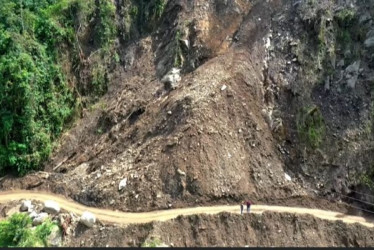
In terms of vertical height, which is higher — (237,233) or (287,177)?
(287,177)

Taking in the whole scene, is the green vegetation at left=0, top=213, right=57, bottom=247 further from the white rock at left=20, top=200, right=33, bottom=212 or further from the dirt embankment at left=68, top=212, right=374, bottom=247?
the dirt embankment at left=68, top=212, right=374, bottom=247

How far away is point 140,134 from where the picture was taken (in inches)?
1136

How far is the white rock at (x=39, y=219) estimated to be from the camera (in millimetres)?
25484

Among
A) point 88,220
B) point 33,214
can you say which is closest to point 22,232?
point 33,214

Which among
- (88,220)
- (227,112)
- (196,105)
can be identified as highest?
(196,105)

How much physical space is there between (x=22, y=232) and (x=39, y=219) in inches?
47.2

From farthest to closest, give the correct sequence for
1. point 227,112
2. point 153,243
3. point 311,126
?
1. point 311,126
2. point 227,112
3. point 153,243

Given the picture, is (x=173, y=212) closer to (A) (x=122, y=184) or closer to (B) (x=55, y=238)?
(A) (x=122, y=184)

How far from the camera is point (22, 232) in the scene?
2473cm

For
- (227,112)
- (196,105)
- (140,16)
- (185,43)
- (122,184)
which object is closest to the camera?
(122,184)

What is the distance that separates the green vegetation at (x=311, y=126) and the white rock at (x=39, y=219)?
16.2 m

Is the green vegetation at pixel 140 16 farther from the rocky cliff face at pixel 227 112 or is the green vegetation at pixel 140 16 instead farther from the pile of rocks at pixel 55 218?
the pile of rocks at pixel 55 218

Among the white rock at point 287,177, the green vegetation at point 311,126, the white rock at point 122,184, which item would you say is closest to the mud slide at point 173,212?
the white rock at point 122,184

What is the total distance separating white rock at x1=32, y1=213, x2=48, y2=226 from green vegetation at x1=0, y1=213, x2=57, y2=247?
0.27 metres
